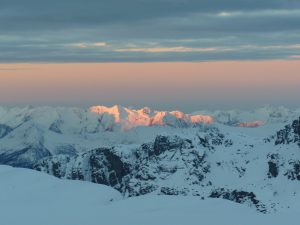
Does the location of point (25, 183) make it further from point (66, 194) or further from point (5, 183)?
point (66, 194)

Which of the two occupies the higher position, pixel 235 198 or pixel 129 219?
pixel 129 219

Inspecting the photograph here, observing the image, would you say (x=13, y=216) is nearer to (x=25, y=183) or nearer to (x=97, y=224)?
(x=97, y=224)

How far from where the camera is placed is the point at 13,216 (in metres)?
37.5

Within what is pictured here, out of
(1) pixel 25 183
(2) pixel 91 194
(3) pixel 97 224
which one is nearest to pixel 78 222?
(3) pixel 97 224

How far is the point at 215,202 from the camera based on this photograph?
3925 cm

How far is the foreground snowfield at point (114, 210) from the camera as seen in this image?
1406 inches

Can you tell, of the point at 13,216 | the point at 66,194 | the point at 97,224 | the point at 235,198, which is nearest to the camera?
the point at 97,224

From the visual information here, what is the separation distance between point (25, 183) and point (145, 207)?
13305 mm

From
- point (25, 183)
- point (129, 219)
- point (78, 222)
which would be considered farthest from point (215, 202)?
point (25, 183)

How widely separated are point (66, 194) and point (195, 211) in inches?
453

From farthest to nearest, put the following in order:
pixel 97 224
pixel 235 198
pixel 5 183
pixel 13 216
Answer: pixel 235 198 < pixel 5 183 < pixel 13 216 < pixel 97 224

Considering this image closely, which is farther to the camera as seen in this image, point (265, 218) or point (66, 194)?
point (66, 194)

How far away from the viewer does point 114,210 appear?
37969mm

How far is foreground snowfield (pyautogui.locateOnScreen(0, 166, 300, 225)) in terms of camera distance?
35.7 m
